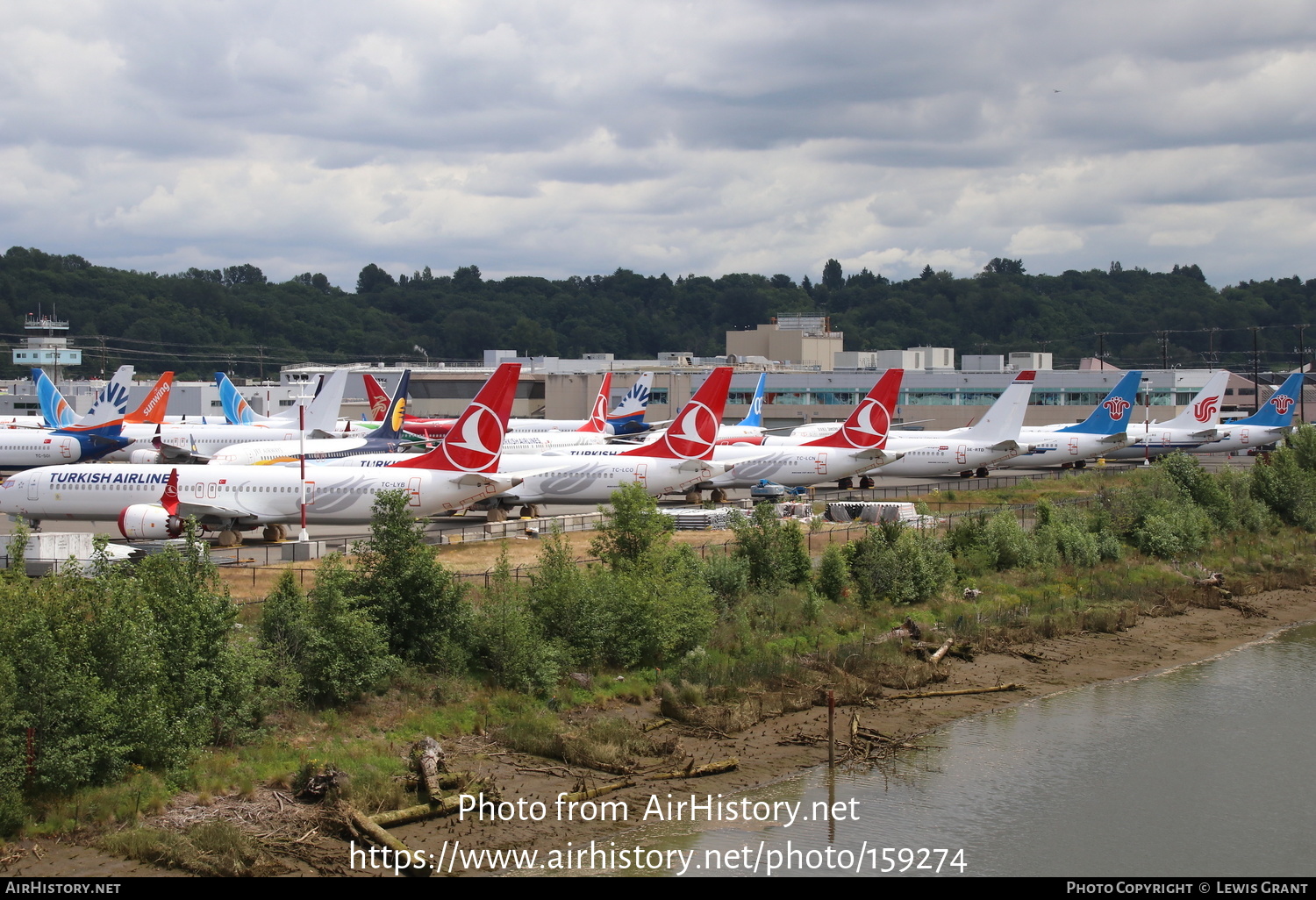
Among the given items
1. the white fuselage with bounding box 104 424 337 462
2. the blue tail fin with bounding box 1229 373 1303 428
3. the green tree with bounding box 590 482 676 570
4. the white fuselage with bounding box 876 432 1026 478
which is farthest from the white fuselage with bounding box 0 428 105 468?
the blue tail fin with bounding box 1229 373 1303 428

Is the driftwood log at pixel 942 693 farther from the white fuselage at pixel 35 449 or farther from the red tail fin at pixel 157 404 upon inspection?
the red tail fin at pixel 157 404

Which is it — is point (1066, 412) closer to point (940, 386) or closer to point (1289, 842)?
point (940, 386)

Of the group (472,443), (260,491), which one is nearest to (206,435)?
(260,491)

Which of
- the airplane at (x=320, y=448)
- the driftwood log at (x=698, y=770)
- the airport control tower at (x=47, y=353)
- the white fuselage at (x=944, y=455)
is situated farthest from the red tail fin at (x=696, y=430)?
the airport control tower at (x=47, y=353)

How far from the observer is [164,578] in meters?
37.4

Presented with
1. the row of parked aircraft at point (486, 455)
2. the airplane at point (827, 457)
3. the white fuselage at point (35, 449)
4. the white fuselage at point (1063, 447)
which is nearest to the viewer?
the row of parked aircraft at point (486, 455)

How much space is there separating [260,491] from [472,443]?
10.6 meters

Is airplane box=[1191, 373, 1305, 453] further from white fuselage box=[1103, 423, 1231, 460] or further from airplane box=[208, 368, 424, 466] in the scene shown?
airplane box=[208, 368, 424, 466]

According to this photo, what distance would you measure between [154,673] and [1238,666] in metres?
43.4

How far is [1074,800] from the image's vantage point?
36.9 metres

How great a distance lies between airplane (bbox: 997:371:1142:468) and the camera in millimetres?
103938

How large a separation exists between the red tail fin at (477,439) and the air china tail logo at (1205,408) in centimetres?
8004

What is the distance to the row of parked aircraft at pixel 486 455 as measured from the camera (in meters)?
61.8

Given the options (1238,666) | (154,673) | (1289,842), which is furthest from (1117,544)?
(154,673)
